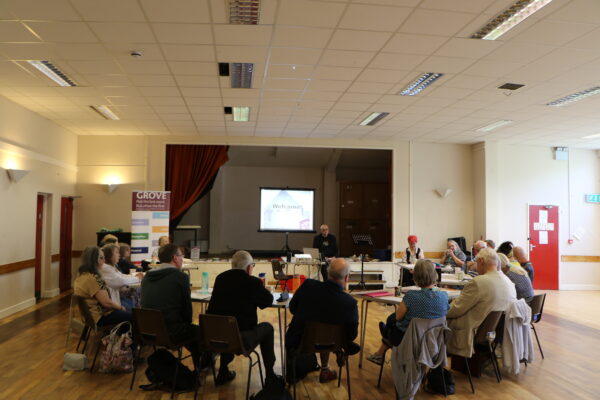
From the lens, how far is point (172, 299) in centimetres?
383

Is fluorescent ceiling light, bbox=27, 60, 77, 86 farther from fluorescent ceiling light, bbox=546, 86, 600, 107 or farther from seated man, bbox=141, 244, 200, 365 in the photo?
fluorescent ceiling light, bbox=546, 86, 600, 107

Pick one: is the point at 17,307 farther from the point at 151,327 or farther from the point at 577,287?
the point at 577,287

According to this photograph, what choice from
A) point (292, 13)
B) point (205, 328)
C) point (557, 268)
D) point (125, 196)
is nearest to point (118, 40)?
point (292, 13)

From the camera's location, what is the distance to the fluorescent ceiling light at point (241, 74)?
5.50 meters

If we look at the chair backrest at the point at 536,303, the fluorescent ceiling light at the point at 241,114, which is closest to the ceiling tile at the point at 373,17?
the chair backrest at the point at 536,303

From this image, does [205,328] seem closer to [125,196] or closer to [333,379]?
[333,379]

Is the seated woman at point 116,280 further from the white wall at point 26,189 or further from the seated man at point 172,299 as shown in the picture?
the white wall at point 26,189

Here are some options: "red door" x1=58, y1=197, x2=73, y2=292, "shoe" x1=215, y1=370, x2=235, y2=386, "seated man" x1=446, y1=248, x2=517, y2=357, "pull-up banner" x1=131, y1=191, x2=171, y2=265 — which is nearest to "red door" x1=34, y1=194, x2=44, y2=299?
"red door" x1=58, y1=197, x2=73, y2=292

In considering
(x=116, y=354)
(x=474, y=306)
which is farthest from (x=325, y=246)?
(x=116, y=354)

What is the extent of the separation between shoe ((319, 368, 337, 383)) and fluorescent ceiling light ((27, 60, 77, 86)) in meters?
4.68

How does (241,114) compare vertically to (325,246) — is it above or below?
above

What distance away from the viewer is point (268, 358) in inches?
154

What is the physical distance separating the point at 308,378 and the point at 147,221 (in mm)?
5859

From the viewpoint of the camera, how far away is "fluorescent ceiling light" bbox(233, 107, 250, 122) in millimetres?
7715
